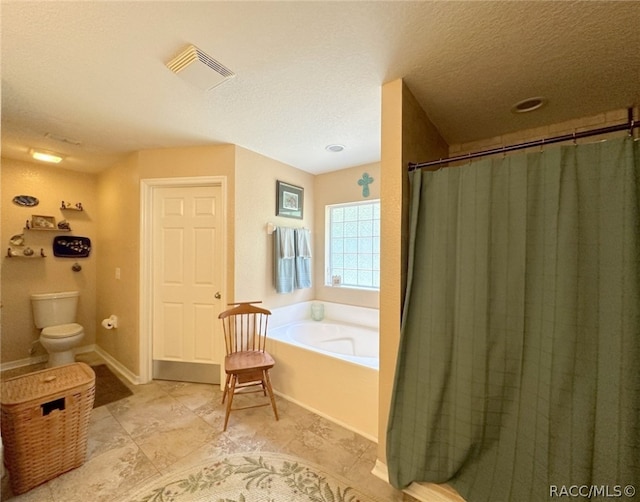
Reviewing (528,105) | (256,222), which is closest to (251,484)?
(256,222)

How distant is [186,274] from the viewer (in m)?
2.61

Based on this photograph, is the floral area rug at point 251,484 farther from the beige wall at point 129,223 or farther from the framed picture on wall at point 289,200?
the framed picture on wall at point 289,200

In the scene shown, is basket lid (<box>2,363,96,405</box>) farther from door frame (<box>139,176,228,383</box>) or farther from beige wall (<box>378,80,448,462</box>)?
beige wall (<box>378,80,448,462</box>)

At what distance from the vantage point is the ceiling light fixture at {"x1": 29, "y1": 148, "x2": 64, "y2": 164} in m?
2.54

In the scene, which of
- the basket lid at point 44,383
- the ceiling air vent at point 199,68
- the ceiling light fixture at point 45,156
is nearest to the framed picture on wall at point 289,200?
the ceiling air vent at point 199,68

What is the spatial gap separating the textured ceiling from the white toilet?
1.75m

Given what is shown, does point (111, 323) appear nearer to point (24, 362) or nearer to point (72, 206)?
point (24, 362)

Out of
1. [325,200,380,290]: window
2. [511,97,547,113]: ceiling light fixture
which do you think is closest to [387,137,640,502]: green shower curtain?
[511,97,547,113]: ceiling light fixture

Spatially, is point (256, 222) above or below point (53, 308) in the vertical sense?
above

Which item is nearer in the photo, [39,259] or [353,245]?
[39,259]

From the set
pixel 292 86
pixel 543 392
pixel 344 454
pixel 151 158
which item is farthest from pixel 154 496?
pixel 151 158

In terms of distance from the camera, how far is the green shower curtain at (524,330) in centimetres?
102

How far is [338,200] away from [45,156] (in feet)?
10.2

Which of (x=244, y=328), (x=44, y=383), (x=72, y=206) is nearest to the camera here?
(x=44, y=383)
